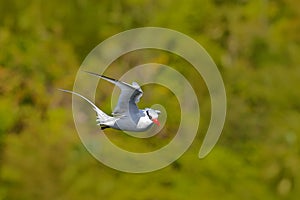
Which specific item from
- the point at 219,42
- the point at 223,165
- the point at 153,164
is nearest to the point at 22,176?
the point at 153,164

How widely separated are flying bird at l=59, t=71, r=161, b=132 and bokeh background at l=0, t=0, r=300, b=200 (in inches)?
196

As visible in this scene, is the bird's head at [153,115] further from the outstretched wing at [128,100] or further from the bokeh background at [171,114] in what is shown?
the bokeh background at [171,114]

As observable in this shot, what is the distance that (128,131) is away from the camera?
447 centimetres

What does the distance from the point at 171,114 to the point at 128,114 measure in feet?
23.1

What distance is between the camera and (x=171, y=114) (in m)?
11.6

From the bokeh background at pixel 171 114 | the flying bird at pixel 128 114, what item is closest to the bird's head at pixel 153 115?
the flying bird at pixel 128 114

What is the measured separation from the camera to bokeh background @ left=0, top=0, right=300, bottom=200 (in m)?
12.0

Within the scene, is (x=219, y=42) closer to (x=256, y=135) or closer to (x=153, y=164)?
(x=256, y=135)

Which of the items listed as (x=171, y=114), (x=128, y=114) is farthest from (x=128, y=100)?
(x=171, y=114)

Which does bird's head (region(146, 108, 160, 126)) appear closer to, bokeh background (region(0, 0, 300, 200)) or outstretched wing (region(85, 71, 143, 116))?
outstretched wing (region(85, 71, 143, 116))

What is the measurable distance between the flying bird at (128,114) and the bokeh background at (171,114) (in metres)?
4.98

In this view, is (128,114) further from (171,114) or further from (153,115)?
(171,114)

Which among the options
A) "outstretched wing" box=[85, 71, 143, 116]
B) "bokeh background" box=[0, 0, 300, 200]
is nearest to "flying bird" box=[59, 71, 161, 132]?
"outstretched wing" box=[85, 71, 143, 116]

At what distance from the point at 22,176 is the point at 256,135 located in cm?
287
